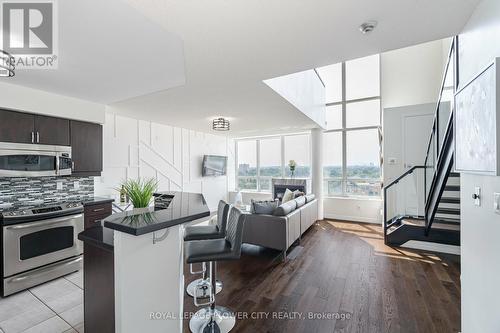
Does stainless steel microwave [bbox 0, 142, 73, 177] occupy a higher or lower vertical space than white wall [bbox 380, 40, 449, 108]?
lower

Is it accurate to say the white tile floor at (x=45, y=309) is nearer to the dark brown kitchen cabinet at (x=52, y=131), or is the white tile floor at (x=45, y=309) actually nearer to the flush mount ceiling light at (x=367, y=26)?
the dark brown kitchen cabinet at (x=52, y=131)

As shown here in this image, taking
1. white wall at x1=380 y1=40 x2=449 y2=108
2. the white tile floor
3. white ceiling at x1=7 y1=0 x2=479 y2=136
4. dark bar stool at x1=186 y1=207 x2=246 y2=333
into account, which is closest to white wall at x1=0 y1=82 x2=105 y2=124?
white ceiling at x1=7 y1=0 x2=479 y2=136

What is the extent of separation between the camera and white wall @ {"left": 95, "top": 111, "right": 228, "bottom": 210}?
4.27 m

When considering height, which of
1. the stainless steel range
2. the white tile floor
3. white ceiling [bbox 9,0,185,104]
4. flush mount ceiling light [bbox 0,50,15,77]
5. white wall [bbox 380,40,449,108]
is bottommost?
the white tile floor

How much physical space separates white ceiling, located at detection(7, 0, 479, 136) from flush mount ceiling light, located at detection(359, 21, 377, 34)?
0.04m

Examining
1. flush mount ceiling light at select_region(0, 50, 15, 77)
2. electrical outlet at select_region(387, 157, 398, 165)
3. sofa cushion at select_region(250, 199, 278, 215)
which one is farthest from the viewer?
electrical outlet at select_region(387, 157, 398, 165)

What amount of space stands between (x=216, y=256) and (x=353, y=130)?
18.9 feet

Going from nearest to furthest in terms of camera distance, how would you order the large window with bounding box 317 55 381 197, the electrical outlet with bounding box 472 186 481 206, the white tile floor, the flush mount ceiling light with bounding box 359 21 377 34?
the electrical outlet with bounding box 472 186 481 206 < the flush mount ceiling light with bounding box 359 21 377 34 < the white tile floor < the large window with bounding box 317 55 381 197

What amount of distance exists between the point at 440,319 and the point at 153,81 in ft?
13.0

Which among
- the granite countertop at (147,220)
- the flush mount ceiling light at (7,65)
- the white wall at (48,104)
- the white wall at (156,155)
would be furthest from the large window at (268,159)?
the flush mount ceiling light at (7,65)

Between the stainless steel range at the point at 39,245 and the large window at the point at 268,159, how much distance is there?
5.46m

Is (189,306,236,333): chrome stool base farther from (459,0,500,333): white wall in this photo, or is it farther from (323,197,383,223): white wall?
(323,197,383,223): white wall

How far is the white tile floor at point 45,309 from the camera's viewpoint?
2.05 meters

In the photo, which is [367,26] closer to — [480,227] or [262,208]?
[480,227]
